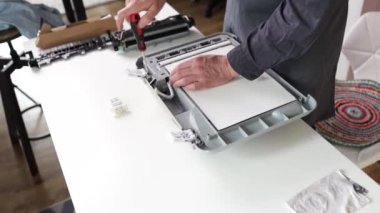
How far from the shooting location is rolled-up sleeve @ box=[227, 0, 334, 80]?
67 cm

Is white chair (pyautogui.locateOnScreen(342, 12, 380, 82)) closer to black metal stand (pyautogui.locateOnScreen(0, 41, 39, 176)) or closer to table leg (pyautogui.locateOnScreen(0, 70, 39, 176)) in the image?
black metal stand (pyautogui.locateOnScreen(0, 41, 39, 176))

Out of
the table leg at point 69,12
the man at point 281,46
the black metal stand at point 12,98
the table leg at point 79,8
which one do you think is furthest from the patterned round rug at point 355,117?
the table leg at point 69,12

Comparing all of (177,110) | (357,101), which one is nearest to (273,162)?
(177,110)

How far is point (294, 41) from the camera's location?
706 millimetres

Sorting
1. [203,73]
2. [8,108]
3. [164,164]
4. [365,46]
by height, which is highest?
[203,73]

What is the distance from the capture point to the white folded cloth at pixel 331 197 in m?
0.63

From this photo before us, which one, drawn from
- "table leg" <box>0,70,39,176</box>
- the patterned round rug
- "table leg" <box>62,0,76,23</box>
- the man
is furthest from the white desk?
"table leg" <box>62,0,76,23</box>

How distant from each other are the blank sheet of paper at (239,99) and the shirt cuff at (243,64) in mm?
35

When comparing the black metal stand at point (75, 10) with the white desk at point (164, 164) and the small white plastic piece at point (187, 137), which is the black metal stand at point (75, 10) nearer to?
the white desk at point (164, 164)

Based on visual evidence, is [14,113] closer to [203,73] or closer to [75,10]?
[75,10]

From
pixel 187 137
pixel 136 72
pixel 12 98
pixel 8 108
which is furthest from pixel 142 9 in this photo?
pixel 8 108

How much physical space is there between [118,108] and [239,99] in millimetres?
268

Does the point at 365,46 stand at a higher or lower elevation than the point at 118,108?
lower

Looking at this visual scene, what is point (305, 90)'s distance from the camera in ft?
2.88
